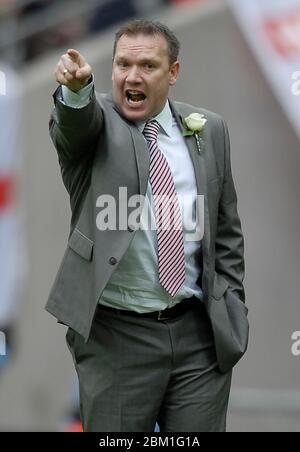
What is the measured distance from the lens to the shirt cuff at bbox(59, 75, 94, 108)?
3.21 metres

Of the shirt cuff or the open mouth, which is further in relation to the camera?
the open mouth

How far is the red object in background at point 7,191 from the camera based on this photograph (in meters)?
6.17

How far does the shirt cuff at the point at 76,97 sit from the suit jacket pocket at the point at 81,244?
0.44 metres

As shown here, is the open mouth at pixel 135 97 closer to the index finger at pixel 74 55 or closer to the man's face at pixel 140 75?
the man's face at pixel 140 75

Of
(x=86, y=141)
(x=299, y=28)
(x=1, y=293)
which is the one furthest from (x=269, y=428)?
(x=86, y=141)

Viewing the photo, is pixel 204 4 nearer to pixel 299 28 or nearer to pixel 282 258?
pixel 299 28

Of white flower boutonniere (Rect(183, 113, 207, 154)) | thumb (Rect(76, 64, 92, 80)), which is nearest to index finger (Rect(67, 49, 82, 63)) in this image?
thumb (Rect(76, 64, 92, 80))

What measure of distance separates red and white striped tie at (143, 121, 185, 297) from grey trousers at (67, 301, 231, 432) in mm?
177

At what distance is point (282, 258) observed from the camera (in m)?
5.91
